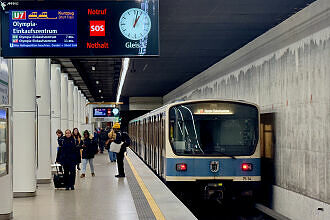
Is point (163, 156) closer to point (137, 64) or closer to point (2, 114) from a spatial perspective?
point (2, 114)

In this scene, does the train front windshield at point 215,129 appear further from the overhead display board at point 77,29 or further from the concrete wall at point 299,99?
the overhead display board at point 77,29

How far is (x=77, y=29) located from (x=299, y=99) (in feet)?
17.2

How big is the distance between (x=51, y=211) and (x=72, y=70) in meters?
22.5

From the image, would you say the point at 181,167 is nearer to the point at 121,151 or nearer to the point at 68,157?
the point at 68,157

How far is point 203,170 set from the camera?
13.7m

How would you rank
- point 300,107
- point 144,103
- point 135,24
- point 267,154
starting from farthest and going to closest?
point 144,103 → point 267,154 → point 300,107 → point 135,24

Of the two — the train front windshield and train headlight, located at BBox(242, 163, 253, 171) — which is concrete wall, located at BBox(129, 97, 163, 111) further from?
train headlight, located at BBox(242, 163, 253, 171)

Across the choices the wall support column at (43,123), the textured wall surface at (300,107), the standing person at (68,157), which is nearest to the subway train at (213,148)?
the textured wall surface at (300,107)

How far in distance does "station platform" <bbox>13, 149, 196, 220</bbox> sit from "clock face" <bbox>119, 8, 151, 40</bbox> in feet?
10.6

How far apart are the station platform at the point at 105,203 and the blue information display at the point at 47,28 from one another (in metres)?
3.13

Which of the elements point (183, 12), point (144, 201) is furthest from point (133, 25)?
point (144, 201)

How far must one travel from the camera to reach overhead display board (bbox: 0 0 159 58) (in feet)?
33.7

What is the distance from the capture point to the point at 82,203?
1140cm

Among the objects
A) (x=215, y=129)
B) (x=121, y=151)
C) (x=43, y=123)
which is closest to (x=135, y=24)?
(x=215, y=129)
